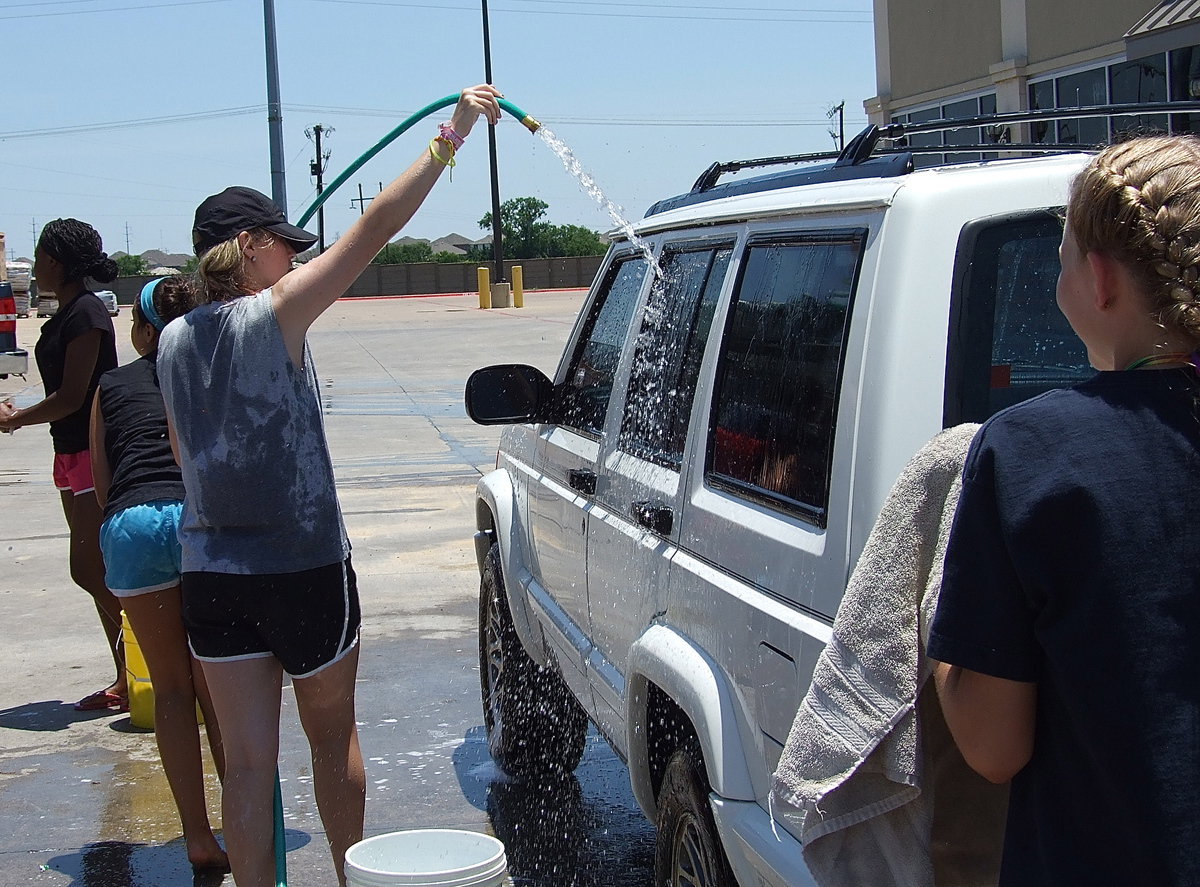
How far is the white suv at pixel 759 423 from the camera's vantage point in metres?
2.31

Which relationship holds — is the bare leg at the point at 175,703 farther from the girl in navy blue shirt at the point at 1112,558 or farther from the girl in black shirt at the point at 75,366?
the girl in navy blue shirt at the point at 1112,558

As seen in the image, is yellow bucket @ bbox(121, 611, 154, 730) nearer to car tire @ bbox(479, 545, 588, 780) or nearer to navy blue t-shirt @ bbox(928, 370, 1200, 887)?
car tire @ bbox(479, 545, 588, 780)

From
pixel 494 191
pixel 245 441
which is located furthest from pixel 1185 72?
pixel 494 191

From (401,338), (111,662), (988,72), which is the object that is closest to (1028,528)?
(111,662)

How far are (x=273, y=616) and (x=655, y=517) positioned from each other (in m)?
0.95

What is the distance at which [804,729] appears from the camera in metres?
1.86

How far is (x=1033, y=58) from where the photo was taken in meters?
17.1

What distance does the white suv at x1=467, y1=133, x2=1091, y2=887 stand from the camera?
7.57 ft

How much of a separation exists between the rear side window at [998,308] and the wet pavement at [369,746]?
7.85ft

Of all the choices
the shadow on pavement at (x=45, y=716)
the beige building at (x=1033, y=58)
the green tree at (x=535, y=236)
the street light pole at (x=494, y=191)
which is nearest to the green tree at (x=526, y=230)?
the green tree at (x=535, y=236)

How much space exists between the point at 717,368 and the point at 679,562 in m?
0.43

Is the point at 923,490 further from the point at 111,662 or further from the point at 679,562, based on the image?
the point at 111,662

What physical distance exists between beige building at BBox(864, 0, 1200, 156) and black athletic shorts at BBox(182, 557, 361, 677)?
28.6 ft

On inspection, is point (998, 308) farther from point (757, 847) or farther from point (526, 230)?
point (526, 230)
